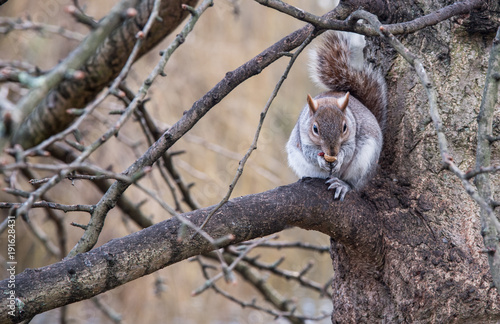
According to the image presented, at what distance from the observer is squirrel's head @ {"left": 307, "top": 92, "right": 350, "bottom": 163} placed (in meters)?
1.74

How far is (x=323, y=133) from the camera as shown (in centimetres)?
178

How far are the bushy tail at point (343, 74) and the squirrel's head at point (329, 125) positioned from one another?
0.07 metres

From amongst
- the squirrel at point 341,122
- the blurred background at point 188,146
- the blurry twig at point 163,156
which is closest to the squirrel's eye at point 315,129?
the squirrel at point 341,122

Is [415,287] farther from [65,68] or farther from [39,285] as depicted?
[65,68]

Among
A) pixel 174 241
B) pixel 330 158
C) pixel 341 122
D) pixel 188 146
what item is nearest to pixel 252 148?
pixel 174 241

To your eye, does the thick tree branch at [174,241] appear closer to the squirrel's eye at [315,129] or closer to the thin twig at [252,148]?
the thin twig at [252,148]

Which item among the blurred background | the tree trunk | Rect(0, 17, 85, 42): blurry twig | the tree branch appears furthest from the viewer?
the blurred background

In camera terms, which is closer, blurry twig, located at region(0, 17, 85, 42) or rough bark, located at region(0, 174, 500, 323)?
rough bark, located at region(0, 174, 500, 323)

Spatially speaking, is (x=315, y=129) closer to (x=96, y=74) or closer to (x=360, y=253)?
(x=360, y=253)

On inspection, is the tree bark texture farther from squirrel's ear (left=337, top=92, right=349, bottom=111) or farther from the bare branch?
the bare branch

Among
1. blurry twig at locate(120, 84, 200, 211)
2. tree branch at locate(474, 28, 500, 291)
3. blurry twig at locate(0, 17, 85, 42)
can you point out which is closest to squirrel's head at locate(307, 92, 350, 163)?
blurry twig at locate(120, 84, 200, 211)

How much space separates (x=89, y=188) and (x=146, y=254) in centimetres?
228

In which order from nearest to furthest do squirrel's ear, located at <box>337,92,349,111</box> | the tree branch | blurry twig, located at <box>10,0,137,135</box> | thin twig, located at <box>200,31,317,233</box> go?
blurry twig, located at <box>10,0,137,135</box>
the tree branch
thin twig, located at <box>200,31,317,233</box>
squirrel's ear, located at <box>337,92,349,111</box>

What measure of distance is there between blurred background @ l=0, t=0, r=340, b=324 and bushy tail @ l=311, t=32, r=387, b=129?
4.19ft
